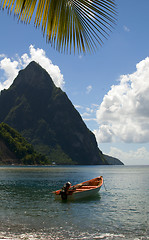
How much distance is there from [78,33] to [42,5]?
2.20 feet

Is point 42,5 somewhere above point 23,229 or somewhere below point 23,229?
above

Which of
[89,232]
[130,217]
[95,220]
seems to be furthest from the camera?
[130,217]

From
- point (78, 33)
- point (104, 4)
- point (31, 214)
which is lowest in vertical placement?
point (31, 214)

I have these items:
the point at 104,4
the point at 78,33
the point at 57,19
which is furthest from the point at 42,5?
the point at 104,4

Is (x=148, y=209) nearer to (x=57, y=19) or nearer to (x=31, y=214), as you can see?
(x=31, y=214)

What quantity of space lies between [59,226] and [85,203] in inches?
428

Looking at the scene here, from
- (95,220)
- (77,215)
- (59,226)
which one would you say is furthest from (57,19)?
(77,215)

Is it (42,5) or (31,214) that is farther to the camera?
(31,214)

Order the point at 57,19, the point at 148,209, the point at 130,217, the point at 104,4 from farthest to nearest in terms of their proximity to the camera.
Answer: the point at 148,209
the point at 130,217
the point at 57,19
the point at 104,4

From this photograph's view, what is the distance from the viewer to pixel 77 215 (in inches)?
816

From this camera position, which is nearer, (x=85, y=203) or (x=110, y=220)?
(x=110, y=220)

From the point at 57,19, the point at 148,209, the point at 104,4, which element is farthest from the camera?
the point at 148,209

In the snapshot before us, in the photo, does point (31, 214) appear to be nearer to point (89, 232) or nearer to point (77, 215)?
point (77, 215)

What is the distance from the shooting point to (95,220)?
61.6ft
